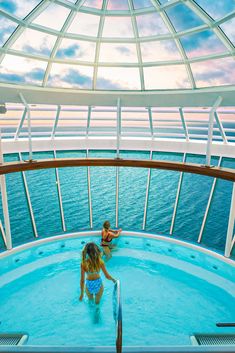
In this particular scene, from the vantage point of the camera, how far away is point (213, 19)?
5777 millimetres

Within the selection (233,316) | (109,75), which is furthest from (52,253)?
(109,75)

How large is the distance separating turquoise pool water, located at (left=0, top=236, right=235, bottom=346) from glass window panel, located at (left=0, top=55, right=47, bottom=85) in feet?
17.9

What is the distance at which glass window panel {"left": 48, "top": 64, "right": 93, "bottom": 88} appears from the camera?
307 inches

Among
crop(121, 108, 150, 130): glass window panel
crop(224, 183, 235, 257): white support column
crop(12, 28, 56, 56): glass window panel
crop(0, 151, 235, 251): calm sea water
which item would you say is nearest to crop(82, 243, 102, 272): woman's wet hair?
crop(224, 183, 235, 257): white support column

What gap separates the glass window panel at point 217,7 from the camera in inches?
209

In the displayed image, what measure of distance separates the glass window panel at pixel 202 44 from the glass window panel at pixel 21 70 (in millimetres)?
4205

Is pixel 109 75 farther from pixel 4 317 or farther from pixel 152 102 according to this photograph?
pixel 4 317

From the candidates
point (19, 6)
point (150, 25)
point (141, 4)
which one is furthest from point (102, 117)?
point (19, 6)

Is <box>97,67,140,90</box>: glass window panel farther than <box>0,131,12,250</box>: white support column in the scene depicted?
Yes

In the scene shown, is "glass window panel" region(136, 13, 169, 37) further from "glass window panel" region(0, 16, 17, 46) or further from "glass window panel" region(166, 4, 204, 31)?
"glass window panel" region(0, 16, 17, 46)

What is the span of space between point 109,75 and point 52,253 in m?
6.17

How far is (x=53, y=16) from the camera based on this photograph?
6.15 m

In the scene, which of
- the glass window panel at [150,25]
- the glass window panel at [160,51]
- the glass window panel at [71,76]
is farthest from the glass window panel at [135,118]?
the glass window panel at [150,25]

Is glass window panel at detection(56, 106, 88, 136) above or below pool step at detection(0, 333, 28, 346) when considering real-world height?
above
